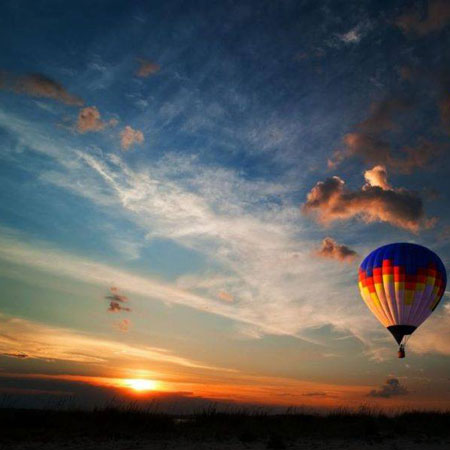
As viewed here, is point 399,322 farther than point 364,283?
No

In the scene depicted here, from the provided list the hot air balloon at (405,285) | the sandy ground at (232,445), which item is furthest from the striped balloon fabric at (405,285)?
the sandy ground at (232,445)

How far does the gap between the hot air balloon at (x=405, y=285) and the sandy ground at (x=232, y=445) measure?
22.0m

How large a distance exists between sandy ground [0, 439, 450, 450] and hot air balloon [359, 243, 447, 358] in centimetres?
2196

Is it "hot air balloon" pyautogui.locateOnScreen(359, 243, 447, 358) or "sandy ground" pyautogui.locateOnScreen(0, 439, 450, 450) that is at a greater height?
"hot air balloon" pyautogui.locateOnScreen(359, 243, 447, 358)

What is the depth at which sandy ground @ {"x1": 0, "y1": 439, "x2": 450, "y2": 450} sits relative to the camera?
18.6m

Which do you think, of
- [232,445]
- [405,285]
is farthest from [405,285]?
[232,445]

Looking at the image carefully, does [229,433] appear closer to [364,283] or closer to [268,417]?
[268,417]

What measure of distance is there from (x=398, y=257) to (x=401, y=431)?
23.5 meters

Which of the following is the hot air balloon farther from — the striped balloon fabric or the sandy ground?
the sandy ground

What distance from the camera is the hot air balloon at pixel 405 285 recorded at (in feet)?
146

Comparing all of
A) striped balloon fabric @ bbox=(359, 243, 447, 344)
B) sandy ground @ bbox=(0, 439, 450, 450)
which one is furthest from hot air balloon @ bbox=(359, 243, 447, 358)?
sandy ground @ bbox=(0, 439, 450, 450)

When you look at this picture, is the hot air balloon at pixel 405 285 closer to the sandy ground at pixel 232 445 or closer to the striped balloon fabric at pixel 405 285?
the striped balloon fabric at pixel 405 285

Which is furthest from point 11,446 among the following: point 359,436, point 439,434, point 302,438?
point 439,434

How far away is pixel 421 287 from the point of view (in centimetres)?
4434
